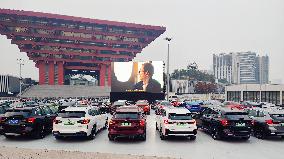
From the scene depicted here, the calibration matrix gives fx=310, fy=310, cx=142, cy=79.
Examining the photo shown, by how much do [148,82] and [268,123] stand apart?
34.1 meters

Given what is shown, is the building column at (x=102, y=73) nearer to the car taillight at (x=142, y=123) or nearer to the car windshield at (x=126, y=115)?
the car windshield at (x=126, y=115)

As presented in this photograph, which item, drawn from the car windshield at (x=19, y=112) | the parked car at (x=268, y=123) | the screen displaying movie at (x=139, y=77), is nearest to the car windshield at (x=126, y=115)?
the car windshield at (x=19, y=112)

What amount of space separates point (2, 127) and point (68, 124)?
318 cm

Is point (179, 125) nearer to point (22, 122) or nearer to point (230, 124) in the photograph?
point (230, 124)

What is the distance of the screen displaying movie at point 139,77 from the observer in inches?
1923

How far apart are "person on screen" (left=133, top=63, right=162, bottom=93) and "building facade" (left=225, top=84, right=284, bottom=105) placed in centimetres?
2216

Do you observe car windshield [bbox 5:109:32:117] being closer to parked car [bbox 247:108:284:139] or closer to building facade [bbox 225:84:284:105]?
parked car [bbox 247:108:284:139]

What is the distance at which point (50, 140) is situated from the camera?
15.2 metres

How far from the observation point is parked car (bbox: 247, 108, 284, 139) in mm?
15086

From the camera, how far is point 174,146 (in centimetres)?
1385

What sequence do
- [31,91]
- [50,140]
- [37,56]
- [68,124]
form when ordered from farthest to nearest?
[37,56] → [31,91] → [50,140] → [68,124]

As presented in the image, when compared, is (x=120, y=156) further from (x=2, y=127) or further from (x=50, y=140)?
(x=2, y=127)

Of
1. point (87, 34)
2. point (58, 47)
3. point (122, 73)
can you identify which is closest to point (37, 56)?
point (58, 47)

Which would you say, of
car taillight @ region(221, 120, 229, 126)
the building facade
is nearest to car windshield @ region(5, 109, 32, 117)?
car taillight @ region(221, 120, 229, 126)
